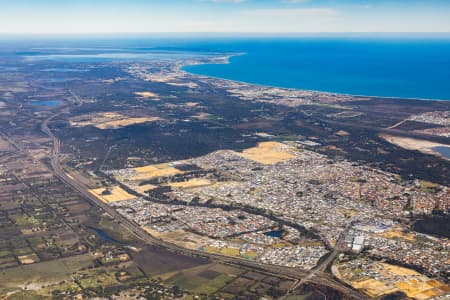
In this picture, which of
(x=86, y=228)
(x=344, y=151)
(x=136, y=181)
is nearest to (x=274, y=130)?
(x=344, y=151)

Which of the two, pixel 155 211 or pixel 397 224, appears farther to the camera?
pixel 155 211

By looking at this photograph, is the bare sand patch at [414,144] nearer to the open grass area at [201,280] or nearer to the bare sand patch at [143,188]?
the bare sand patch at [143,188]

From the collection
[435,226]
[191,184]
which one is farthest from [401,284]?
[191,184]

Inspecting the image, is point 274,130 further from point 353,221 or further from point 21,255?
point 21,255

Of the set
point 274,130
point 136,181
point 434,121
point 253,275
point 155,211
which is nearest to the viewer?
point 253,275

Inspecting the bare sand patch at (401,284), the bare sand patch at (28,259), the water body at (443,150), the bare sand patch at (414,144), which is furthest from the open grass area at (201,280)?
the water body at (443,150)

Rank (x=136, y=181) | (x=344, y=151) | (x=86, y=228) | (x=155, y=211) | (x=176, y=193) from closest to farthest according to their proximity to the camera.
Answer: (x=86, y=228), (x=155, y=211), (x=176, y=193), (x=136, y=181), (x=344, y=151)

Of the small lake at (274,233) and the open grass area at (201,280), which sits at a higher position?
the small lake at (274,233)

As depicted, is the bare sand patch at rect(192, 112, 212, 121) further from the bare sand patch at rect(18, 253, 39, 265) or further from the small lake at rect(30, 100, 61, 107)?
the bare sand patch at rect(18, 253, 39, 265)
